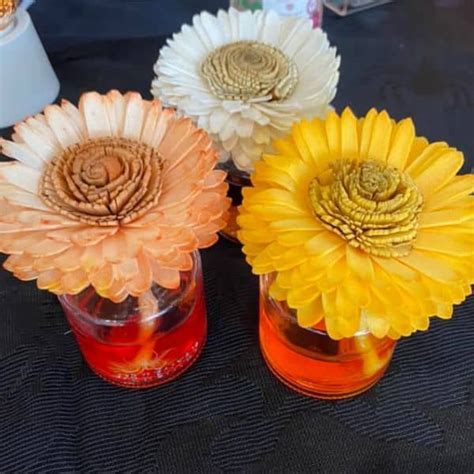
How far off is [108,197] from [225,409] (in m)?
0.15

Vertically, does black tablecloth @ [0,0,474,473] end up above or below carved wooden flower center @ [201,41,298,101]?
below

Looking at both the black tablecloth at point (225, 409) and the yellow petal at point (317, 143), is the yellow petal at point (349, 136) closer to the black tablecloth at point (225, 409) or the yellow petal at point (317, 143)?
the yellow petal at point (317, 143)

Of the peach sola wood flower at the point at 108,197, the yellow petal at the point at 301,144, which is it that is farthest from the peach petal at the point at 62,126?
the yellow petal at the point at 301,144

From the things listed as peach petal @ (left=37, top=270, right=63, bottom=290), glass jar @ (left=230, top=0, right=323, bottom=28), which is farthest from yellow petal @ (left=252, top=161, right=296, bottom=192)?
glass jar @ (left=230, top=0, right=323, bottom=28)

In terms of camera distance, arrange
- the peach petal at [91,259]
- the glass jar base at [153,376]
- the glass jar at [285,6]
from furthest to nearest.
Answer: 1. the glass jar at [285,6]
2. the glass jar base at [153,376]
3. the peach petal at [91,259]

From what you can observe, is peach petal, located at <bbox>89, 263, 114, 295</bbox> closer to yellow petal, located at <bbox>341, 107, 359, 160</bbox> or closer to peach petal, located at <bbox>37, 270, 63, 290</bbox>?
peach petal, located at <bbox>37, 270, 63, 290</bbox>

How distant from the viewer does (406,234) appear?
1.05 feet

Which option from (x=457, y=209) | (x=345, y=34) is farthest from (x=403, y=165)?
(x=345, y=34)

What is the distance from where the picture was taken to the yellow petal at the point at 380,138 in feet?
1.17

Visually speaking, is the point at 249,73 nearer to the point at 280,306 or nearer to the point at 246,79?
the point at 246,79

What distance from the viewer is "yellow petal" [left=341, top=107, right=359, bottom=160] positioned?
14.1 inches

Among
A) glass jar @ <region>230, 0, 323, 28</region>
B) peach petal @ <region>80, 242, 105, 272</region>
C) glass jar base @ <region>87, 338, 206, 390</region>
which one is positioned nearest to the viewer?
peach petal @ <region>80, 242, 105, 272</region>

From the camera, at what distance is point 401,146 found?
0.35 meters

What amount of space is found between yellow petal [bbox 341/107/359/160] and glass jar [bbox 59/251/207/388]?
0.10m
